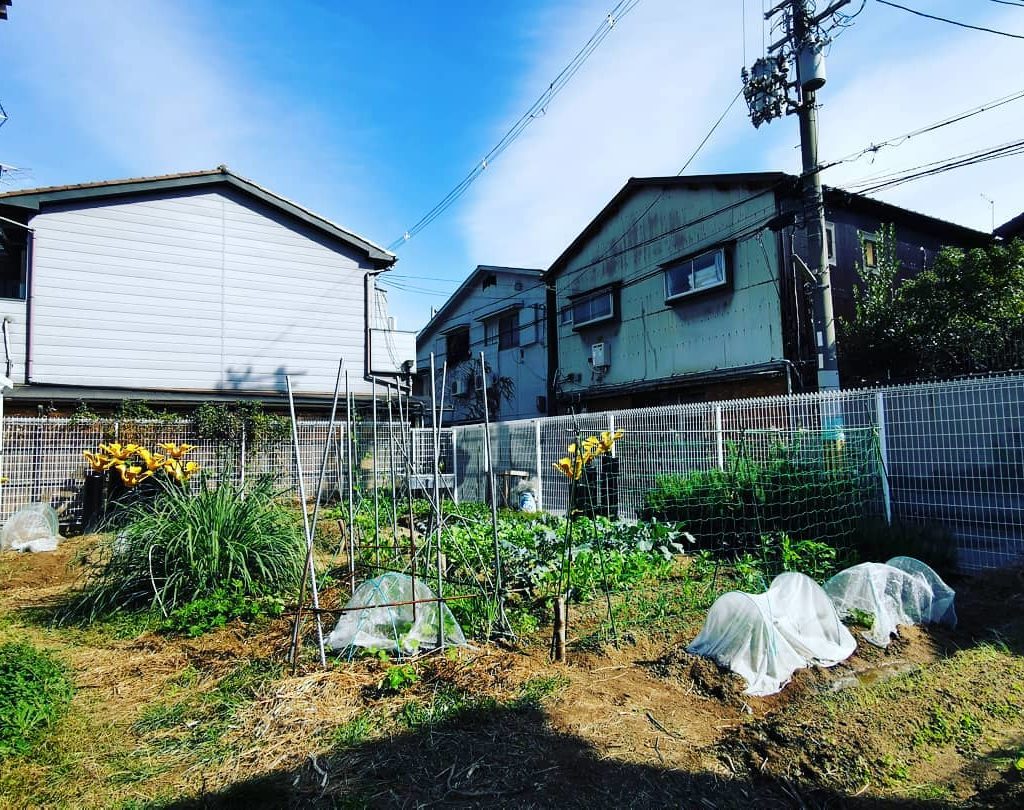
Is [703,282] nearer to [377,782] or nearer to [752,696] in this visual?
[752,696]

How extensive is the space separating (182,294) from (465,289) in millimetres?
9884

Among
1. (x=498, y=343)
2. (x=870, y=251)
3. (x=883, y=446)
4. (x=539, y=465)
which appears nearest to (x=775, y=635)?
(x=883, y=446)

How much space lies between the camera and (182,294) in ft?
35.1

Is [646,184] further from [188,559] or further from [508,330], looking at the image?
[188,559]

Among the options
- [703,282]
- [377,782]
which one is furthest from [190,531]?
[703,282]

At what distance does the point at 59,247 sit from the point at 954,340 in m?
14.5

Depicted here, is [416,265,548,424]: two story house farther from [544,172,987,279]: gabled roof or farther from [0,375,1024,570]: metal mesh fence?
[0,375,1024,570]: metal mesh fence

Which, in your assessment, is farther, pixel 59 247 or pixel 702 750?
pixel 59 247

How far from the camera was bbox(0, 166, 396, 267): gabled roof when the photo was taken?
9.42m

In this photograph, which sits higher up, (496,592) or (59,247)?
(59,247)

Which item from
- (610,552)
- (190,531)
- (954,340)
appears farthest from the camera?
(954,340)

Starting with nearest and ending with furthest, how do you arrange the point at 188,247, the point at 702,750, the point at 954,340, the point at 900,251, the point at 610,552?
the point at 702,750, the point at 610,552, the point at 954,340, the point at 188,247, the point at 900,251

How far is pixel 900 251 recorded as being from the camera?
1178 cm

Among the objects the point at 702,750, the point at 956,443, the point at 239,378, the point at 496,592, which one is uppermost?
the point at 239,378
